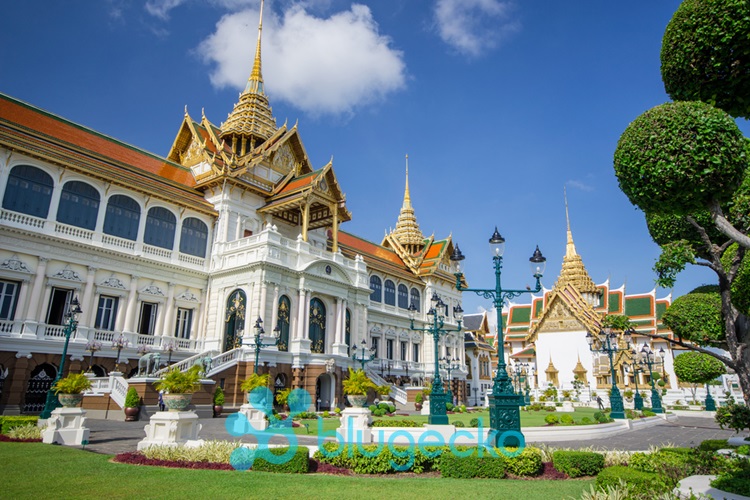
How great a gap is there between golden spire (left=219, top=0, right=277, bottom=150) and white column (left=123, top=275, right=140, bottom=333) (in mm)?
12586

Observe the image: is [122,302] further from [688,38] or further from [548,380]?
[548,380]

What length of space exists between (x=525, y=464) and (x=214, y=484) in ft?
18.6

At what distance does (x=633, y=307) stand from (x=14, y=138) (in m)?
61.3

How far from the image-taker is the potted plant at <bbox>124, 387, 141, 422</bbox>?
1777 centimetres

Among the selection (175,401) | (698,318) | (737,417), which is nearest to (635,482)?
(737,417)

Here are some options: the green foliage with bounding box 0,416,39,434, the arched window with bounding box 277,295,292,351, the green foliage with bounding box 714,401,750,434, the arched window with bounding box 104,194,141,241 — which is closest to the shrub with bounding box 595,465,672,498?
the green foliage with bounding box 714,401,750,434

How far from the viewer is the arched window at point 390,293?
136ft

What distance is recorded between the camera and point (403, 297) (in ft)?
142

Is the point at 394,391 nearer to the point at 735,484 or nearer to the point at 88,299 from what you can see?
the point at 88,299

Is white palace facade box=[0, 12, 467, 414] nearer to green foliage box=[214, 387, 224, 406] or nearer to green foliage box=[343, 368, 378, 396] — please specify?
green foliage box=[214, 387, 224, 406]

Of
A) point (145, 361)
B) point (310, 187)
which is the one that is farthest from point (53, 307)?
point (310, 187)

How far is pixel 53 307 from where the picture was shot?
70.5ft

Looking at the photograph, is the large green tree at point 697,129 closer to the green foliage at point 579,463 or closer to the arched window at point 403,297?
the green foliage at point 579,463

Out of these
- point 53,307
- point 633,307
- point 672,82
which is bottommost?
point 53,307
